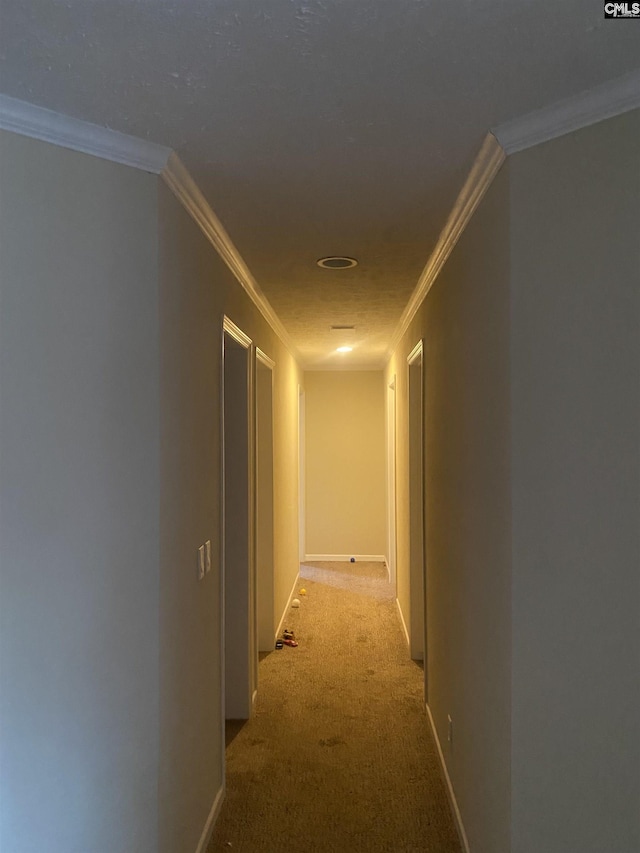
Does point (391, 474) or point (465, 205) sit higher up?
point (465, 205)

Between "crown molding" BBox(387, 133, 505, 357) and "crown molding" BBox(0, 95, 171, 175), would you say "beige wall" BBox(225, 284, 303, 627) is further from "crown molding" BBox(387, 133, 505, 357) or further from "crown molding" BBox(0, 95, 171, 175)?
"crown molding" BBox(0, 95, 171, 175)

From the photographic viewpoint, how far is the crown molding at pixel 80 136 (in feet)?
4.80

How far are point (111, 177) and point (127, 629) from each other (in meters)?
1.26

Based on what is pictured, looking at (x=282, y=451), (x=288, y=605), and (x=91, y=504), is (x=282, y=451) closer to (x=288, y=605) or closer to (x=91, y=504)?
(x=288, y=605)

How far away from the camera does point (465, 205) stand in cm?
206

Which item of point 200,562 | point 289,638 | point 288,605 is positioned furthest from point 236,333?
point 288,605

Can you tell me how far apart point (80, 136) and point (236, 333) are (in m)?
1.34

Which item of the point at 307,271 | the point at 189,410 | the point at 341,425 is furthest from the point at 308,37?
the point at 341,425

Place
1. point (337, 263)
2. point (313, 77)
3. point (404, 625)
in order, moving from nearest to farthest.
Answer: point (313, 77)
point (337, 263)
point (404, 625)

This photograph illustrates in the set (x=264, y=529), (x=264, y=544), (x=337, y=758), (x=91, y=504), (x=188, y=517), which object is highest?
(x=91, y=504)

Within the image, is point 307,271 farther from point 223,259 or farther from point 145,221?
point 145,221

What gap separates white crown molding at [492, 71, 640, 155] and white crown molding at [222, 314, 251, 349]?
1395mm

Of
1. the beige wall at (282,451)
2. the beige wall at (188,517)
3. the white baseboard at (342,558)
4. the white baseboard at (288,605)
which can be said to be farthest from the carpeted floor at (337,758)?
the white baseboard at (342,558)

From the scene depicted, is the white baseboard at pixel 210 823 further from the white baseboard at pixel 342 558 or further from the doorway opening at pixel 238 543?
the white baseboard at pixel 342 558
